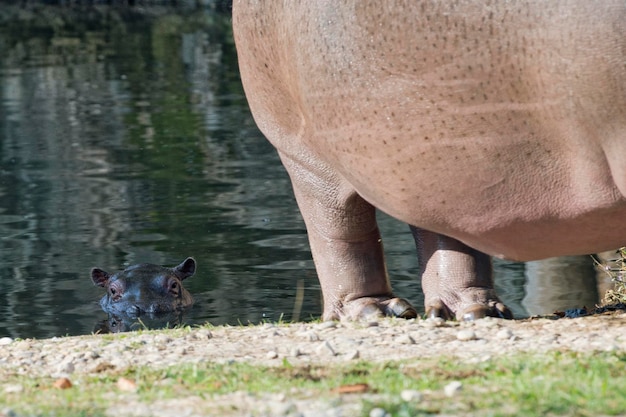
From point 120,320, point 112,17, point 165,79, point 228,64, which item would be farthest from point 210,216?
point 112,17

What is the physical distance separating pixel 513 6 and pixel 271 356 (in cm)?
152

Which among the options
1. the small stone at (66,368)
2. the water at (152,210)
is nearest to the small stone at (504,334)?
the small stone at (66,368)

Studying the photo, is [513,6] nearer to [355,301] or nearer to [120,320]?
[355,301]

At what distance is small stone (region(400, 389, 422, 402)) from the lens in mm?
4312

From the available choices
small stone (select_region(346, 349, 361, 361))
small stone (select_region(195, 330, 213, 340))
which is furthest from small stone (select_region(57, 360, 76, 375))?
small stone (select_region(346, 349, 361, 361))

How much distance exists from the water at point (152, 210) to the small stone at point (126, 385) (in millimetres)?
3062

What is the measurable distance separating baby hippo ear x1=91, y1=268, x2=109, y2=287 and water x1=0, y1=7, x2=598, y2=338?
0.41 feet

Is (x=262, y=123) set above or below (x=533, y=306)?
above

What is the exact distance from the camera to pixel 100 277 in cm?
907

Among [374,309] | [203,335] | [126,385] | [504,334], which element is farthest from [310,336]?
[126,385]

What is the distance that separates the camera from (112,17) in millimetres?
46062

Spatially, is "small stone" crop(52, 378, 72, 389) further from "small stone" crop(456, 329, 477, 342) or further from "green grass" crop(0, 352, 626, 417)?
"small stone" crop(456, 329, 477, 342)

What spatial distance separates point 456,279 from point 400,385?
6.93ft

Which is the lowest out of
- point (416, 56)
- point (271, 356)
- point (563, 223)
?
point (271, 356)
